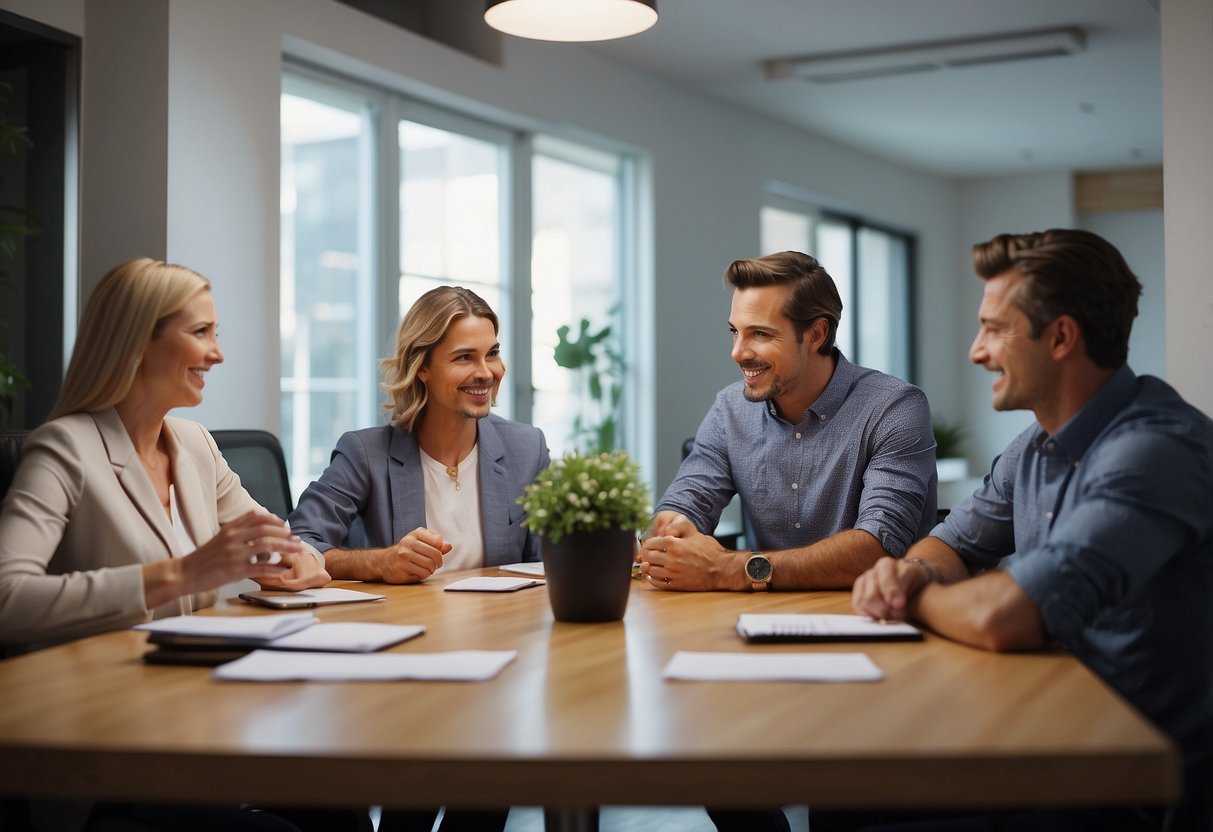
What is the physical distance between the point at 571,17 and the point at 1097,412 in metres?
1.54

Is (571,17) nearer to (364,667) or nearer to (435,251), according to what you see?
(364,667)

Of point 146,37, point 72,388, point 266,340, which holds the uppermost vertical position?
point 146,37

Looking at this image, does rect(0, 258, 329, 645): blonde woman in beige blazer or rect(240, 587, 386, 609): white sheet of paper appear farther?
rect(240, 587, 386, 609): white sheet of paper

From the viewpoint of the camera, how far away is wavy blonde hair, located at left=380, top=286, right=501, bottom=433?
2762 millimetres

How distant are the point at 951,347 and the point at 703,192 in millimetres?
4503

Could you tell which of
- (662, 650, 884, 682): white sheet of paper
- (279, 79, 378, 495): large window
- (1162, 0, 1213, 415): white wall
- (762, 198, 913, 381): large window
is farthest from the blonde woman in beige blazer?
(762, 198, 913, 381): large window

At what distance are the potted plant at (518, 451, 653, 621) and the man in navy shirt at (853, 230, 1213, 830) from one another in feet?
1.21

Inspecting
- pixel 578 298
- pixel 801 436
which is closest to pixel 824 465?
pixel 801 436

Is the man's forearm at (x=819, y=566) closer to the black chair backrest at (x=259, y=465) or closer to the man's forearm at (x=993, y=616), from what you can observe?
the man's forearm at (x=993, y=616)

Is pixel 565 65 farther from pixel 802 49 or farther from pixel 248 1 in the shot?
pixel 248 1

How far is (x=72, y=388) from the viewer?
79.9 inches

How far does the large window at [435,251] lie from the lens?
4.95m

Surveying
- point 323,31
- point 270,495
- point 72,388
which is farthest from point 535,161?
point 72,388

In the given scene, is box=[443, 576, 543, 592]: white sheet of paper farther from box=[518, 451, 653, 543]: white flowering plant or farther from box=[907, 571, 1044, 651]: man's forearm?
box=[907, 571, 1044, 651]: man's forearm
